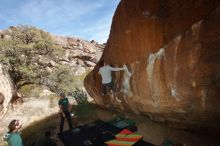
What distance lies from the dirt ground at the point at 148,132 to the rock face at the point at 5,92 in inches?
106

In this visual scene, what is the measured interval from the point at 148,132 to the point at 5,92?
31.5ft

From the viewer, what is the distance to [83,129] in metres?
8.22

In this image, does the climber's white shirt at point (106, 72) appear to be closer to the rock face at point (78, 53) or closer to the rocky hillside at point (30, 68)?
the rocky hillside at point (30, 68)

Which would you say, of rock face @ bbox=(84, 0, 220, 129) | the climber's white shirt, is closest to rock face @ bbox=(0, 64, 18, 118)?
the climber's white shirt

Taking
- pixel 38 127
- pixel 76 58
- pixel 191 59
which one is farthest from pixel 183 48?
pixel 76 58

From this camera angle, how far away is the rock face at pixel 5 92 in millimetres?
12889

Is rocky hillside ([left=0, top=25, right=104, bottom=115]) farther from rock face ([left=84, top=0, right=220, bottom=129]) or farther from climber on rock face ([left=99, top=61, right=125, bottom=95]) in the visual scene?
rock face ([left=84, top=0, right=220, bottom=129])

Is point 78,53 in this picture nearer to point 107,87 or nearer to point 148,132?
point 107,87

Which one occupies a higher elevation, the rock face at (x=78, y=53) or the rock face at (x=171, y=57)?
the rock face at (x=78, y=53)

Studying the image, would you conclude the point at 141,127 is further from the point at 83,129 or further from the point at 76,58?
the point at 76,58

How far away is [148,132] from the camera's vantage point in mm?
8500

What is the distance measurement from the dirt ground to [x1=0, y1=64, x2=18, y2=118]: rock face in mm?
2685

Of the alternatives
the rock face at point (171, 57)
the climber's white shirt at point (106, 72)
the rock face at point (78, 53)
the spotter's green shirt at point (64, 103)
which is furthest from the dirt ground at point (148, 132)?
the rock face at point (78, 53)

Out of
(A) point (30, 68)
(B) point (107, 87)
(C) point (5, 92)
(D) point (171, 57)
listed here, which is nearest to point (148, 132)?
(B) point (107, 87)
